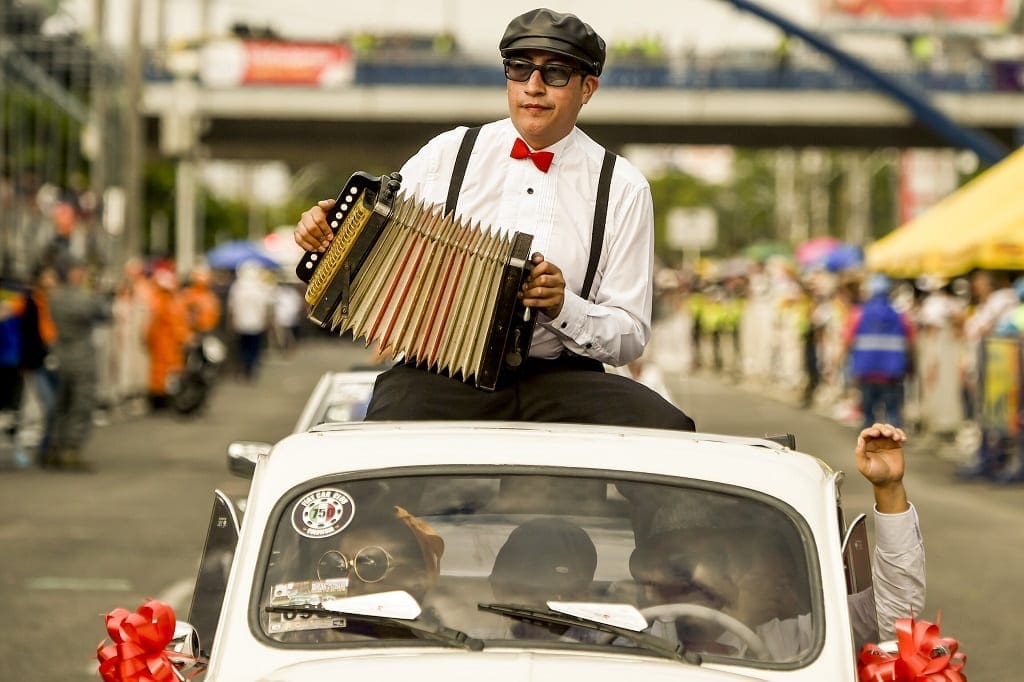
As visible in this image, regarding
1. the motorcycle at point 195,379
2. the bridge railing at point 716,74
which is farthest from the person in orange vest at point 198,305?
the bridge railing at point 716,74

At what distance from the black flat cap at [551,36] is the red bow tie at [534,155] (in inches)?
9.4

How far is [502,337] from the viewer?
14.9 ft

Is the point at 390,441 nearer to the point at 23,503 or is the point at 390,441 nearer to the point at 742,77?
the point at 23,503

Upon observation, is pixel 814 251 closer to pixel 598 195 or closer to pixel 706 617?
pixel 598 195

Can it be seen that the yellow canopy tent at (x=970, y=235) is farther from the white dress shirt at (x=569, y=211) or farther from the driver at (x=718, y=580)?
the driver at (x=718, y=580)

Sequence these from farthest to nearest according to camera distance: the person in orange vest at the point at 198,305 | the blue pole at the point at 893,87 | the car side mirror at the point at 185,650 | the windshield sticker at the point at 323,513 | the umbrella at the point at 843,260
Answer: the umbrella at the point at 843,260 → the blue pole at the point at 893,87 → the person in orange vest at the point at 198,305 → the car side mirror at the point at 185,650 → the windshield sticker at the point at 323,513

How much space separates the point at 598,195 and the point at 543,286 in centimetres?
61

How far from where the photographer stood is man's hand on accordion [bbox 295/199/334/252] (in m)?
4.67

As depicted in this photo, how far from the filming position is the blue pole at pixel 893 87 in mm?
30766

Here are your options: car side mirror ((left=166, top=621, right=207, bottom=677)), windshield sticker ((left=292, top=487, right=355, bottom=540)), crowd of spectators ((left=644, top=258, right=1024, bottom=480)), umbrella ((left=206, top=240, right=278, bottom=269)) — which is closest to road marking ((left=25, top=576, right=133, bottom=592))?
car side mirror ((left=166, top=621, right=207, bottom=677))

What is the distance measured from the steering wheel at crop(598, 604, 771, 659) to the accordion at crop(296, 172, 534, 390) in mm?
954

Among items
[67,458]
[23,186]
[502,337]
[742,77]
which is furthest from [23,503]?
[742,77]

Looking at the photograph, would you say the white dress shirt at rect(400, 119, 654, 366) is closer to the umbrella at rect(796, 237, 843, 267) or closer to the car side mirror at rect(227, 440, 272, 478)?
the car side mirror at rect(227, 440, 272, 478)

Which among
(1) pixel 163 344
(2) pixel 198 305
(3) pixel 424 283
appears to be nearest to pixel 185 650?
(3) pixel 424 283
